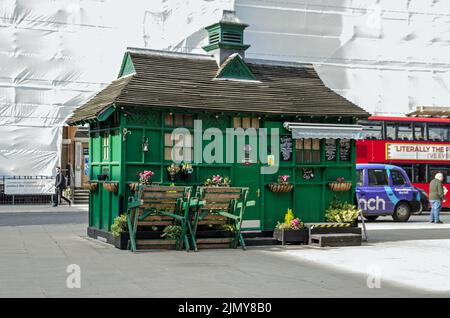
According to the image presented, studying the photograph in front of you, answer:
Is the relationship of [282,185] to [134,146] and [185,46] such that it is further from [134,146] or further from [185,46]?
[185,46]

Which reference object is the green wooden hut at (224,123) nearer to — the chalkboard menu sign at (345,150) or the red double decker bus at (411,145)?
the chalkboard menu sign at (345,150)

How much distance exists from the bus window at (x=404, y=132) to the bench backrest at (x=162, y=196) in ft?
57.4

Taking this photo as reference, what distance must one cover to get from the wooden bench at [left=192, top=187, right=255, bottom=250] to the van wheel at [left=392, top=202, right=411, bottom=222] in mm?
11212

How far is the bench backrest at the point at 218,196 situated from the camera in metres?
15.3

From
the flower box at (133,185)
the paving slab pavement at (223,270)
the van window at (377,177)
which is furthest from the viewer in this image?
the van window at (377,177)

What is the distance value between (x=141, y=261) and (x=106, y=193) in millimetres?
3861

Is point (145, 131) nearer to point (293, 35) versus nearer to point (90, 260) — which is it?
point (90, 260)

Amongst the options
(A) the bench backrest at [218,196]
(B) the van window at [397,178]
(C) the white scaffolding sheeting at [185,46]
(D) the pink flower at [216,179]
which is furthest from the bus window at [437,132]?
(A) the bench backrest at [218,196]

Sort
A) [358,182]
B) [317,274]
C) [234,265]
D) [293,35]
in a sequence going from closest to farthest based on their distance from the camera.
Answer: [317,274], [234,265], [358,182], [293,35]

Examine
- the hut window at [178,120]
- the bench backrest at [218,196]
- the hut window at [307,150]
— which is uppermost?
the hut window at [178,120]

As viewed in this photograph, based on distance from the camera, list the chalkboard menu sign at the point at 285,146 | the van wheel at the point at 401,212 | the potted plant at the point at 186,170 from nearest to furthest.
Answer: the potted plant at the point at 186,170 → the chalkboard menu sign at the point at 285,146 → the van wheel at the point at 401,212

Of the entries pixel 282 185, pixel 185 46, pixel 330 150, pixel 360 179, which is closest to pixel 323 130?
pixel 330 150

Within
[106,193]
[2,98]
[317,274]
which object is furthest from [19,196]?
[317,274]
